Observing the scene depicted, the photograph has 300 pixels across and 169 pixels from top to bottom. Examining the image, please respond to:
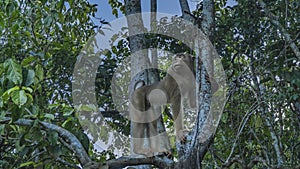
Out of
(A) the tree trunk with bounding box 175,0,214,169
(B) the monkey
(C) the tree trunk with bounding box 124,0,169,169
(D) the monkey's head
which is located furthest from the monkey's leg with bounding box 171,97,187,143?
(A) the tree trunk with bounding box 175,0,214,169

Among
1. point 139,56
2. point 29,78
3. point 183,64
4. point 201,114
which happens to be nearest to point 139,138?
point 139,56

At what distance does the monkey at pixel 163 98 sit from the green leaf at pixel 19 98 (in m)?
1.25

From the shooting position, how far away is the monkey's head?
4.02 metres

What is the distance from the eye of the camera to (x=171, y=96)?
4.03 meters

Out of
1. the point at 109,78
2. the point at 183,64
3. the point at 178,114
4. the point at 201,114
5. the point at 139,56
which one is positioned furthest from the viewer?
the point at 109,78

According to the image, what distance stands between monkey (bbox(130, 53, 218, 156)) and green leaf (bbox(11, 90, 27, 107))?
1255 millimetres

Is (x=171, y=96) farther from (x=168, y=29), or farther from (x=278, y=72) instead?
(x=168, y=29)

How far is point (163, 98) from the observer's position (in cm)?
391

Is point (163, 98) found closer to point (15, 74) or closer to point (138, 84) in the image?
point (138, 84)

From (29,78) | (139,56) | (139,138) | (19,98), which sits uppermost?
(139,56)

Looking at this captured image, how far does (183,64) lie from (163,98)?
1.21 feet

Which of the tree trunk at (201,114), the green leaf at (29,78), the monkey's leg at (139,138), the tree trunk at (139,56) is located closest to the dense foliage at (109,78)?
the green leaf at (29,78)

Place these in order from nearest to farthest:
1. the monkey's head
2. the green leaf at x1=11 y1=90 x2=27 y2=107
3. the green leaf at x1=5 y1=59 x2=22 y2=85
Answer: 1. the green leaf at x1=11 y1=90 x2=27 y2=107
2. the green leaf at x1=5 y1=59 x2=22 y2=85
3. the monkey's head

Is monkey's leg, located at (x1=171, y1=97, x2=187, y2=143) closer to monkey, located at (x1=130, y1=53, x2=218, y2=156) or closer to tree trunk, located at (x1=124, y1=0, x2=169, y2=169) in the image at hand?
monkey, located at (x1=130, y1=53, x2=218, y2=156)
